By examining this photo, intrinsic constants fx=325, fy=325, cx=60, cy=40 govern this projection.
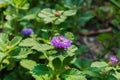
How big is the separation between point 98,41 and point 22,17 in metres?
0.80

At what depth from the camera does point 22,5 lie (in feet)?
6.46

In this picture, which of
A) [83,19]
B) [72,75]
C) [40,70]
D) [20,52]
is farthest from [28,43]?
[83,19]

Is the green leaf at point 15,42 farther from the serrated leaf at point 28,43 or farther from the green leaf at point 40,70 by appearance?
the green leaf at point 40,70

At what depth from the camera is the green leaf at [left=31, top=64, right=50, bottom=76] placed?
5.19 feet

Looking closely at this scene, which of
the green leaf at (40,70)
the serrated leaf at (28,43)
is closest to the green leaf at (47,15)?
the serrated leaf at (28,43)

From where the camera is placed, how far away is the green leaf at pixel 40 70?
158cm

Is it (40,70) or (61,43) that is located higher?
(61,43)

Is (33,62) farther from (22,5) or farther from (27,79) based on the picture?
(22,5)

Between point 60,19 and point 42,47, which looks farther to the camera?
point 60,19

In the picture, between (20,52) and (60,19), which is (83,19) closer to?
(60,19)

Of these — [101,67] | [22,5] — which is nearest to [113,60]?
[101,67]

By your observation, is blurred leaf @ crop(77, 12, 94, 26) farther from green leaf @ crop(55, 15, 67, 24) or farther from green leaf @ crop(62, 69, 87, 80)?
green leaf @ crop(62, 69, 87, 80)

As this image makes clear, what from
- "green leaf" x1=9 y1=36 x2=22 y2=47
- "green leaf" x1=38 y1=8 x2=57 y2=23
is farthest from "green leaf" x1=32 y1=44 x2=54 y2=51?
"green leaf" x1=38 y1=8 x2=57 y2=23

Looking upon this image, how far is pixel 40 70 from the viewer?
1603 millimetres
